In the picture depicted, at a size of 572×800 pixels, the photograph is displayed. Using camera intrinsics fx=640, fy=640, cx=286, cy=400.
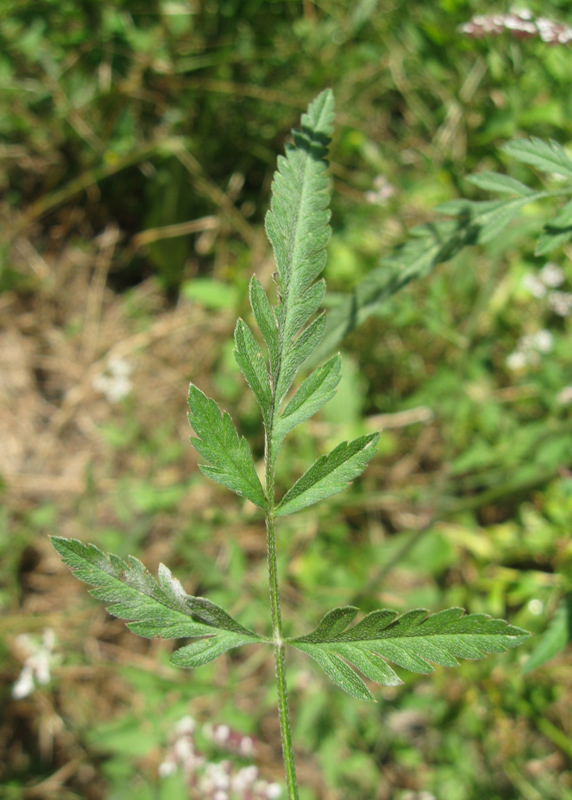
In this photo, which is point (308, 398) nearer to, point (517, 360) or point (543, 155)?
point (543, 155)

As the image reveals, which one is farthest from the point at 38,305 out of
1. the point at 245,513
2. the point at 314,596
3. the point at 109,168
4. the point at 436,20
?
the point at 436,20

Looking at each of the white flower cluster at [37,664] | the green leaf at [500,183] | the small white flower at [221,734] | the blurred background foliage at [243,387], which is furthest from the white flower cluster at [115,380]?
the green leaf at [500,183]

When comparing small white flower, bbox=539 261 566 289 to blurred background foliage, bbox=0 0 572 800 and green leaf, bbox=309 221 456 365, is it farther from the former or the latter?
green leaf, bbox=309 221 456 365

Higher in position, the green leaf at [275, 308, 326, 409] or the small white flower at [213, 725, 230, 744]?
the green leaf at [275, 308, 326, 409]

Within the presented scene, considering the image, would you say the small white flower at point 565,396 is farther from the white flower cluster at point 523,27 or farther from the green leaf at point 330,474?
the green leaf at point 330,474

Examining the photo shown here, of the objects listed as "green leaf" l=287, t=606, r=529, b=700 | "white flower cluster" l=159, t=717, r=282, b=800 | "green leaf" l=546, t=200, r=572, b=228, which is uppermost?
"green leaf" l=546, t=200, r=572, b=228

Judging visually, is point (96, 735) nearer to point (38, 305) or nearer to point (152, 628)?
point (152, 628)

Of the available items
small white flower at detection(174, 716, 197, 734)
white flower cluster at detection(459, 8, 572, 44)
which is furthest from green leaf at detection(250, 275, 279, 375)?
small white flower at detection(174, 716, 197, 734)
